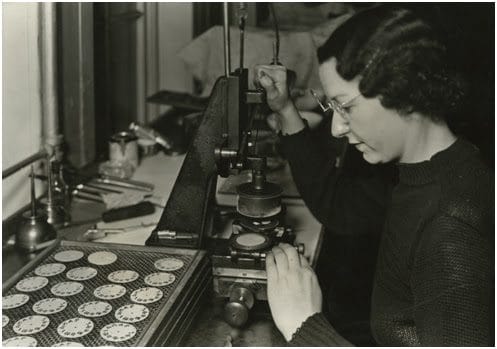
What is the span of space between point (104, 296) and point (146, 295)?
0.31 feet

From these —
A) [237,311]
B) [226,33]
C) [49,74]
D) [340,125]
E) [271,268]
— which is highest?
[226,33]

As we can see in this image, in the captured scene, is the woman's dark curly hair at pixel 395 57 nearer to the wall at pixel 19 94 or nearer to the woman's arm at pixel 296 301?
the woman's arm at pixel 296 301

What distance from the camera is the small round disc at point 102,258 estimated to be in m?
1.60

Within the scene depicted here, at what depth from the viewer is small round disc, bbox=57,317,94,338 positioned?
1.29 meters

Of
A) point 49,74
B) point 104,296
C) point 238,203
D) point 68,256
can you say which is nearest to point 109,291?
point 104,296

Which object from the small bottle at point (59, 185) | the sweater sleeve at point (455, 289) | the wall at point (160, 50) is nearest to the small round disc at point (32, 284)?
the small bottle at point (59, 185)

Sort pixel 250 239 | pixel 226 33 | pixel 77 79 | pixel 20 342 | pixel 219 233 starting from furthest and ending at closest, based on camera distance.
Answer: pixel 77 79
pixel 219 233
pixel 250 239
pixel 226 33
pixel 20 342

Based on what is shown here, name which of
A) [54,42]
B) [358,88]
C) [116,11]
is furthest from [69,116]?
[358,88]

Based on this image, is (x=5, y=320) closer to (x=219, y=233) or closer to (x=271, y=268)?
(x=271, y=268)

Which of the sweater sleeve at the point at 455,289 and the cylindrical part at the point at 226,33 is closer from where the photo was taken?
the sweater sleeve at the point at 455,289

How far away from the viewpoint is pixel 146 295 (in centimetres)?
144

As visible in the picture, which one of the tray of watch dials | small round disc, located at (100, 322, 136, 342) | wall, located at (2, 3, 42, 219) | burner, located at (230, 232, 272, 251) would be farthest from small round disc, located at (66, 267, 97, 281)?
wall, located at (2, 3, 42, 219)

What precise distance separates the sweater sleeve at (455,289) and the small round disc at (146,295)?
560mm

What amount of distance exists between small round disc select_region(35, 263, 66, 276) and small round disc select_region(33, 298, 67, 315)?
0.13m
